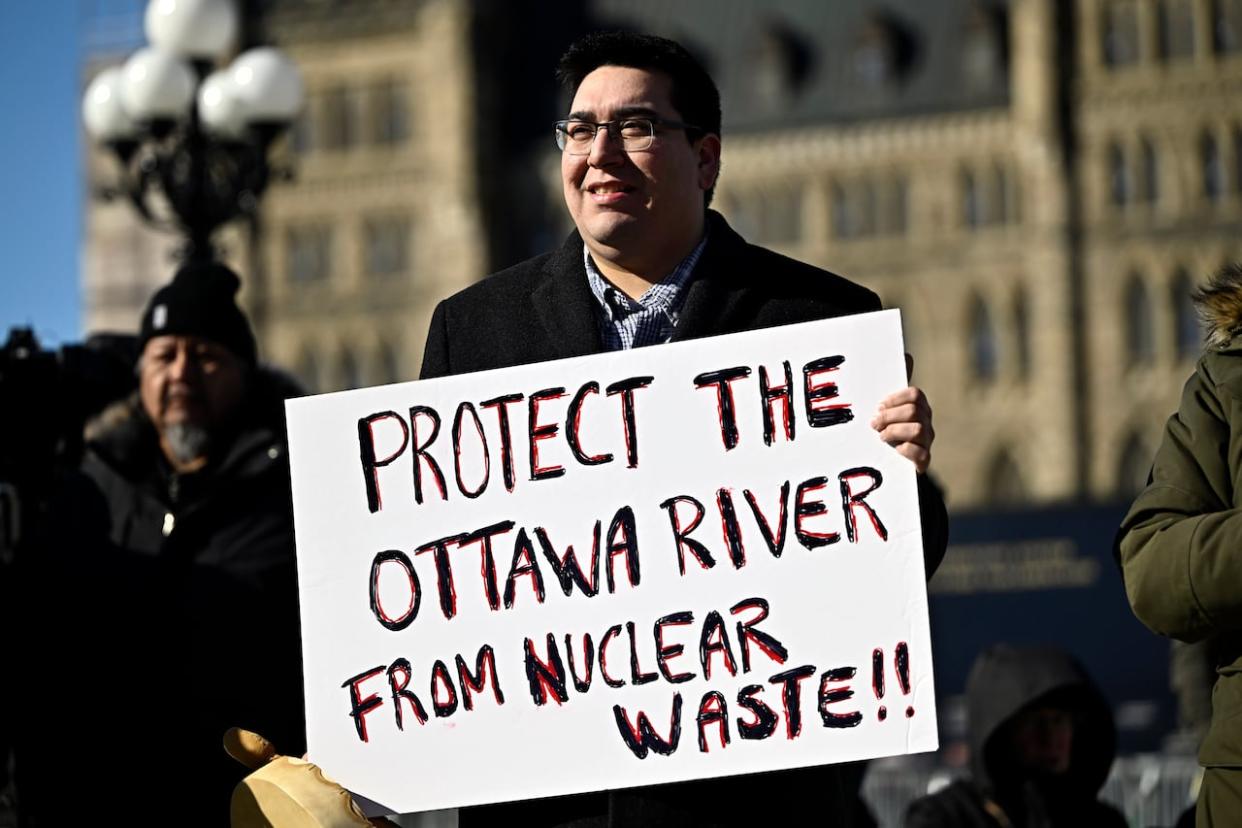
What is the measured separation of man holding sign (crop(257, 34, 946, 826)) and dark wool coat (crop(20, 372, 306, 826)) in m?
0.99

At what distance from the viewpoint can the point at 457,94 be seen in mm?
45812

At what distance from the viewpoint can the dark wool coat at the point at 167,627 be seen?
4.38 meters

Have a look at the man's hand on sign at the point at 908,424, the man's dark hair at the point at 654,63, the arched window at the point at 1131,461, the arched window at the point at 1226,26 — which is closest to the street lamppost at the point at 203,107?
the man's dark hair at the point at 654,63

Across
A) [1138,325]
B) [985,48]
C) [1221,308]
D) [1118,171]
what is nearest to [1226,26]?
[1118,171]

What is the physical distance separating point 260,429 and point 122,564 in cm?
39

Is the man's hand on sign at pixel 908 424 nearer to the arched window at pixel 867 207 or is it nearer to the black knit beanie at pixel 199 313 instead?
the black knit beanie at pixel 199 313

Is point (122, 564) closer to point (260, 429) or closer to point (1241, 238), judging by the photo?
point (260, 429)

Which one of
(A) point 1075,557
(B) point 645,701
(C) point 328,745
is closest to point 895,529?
(B) point 645,701

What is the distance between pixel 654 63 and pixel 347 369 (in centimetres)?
4346

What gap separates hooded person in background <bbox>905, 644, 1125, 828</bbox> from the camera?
16.5ft

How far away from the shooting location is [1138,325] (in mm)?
42188

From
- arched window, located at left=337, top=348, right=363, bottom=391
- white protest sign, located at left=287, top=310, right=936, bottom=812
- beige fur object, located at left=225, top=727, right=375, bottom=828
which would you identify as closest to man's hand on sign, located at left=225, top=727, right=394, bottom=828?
beige fur object, located at left=225, top=727, right=375, bottom=828

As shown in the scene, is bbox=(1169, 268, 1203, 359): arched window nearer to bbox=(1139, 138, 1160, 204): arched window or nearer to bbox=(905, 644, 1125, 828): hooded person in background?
bbox=(1139, 138, 1160, 204): arched window

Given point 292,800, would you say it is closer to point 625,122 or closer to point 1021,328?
point 625,122
